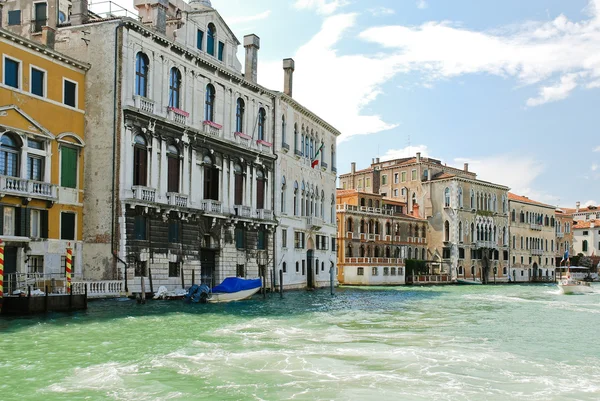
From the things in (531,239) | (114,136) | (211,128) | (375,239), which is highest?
(211,128)

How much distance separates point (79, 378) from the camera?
10312 mm

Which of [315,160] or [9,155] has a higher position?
[315,160]

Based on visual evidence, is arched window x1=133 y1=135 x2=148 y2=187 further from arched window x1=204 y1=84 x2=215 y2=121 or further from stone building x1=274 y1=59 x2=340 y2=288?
stone building x1=274 y1=59 x2=340 y2=288

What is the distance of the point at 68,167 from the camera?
22578 millimetres

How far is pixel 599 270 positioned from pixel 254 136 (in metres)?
59.1

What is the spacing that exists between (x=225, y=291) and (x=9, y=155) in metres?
8.76

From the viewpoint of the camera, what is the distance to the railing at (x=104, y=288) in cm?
2123

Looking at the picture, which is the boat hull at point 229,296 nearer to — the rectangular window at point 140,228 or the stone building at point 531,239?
the rectangular window at point 140,228

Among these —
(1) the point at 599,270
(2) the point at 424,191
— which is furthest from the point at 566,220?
(2) the point at 424,191

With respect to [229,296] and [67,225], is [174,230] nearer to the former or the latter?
[229,296]

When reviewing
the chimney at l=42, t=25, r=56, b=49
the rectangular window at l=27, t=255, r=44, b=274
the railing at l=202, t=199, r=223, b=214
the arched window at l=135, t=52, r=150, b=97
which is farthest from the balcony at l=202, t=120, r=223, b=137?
the rectangular window at l=27, t=255, r=44, b=274

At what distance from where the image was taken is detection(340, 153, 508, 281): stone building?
57.4 meters

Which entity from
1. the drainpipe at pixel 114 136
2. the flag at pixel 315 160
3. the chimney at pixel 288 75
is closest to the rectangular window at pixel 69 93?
the drainpipe at pixel 114 136

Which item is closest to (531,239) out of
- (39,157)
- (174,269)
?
(174,269)
